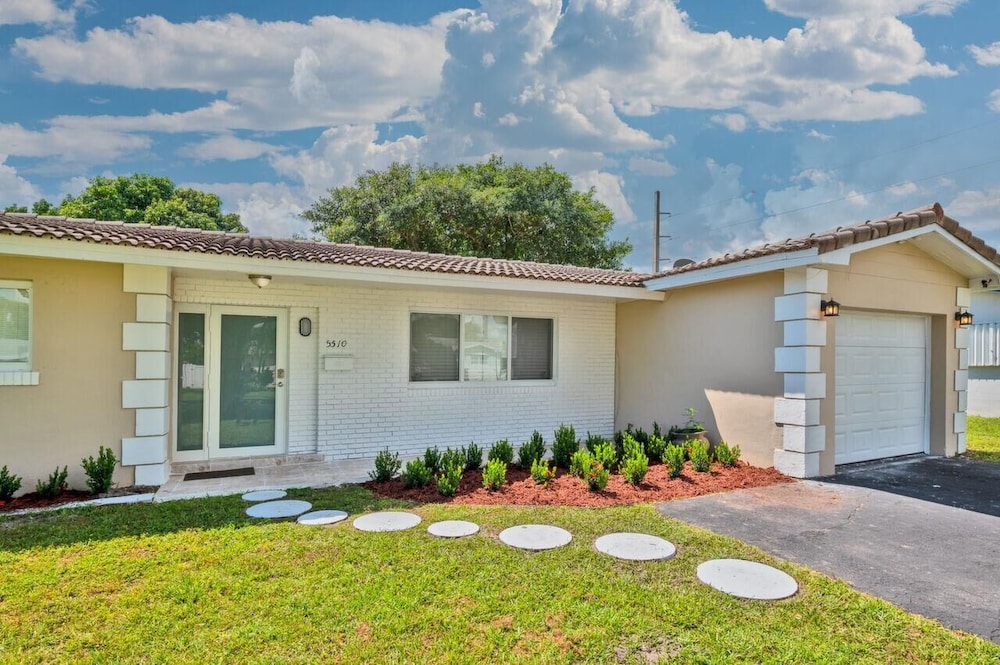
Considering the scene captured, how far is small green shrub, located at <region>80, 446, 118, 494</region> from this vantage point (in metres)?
6.07

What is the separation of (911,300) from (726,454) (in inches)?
158

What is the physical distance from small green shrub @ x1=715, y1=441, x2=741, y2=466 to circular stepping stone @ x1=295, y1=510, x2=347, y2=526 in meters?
5.21

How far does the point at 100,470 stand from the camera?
6.10m

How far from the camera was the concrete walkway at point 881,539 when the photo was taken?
146 inches

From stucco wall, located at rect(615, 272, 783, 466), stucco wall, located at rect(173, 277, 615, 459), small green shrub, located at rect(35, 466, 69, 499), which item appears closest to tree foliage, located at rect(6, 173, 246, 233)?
stucco wall, located at rect(173, 277, 615, 459)

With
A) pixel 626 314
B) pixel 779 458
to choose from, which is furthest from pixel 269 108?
pixel 779 458

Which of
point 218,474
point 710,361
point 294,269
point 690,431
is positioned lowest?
point 218,474

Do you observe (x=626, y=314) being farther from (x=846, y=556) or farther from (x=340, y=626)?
(x=340, y=626)

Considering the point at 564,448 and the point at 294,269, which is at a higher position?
the point at 294,269

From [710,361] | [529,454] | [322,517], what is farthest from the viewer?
[710,361]

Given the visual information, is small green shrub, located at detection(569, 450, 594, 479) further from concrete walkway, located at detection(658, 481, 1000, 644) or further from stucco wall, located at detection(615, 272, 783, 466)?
stucco wall, located at detection(615, 272, 783, 466)

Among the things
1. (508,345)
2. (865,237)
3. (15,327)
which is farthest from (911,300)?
(15,327)

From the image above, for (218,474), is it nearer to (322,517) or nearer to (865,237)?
(322,517)

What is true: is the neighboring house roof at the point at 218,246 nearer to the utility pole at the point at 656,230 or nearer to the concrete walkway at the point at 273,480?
the concrete walkway at the point at 273,480
